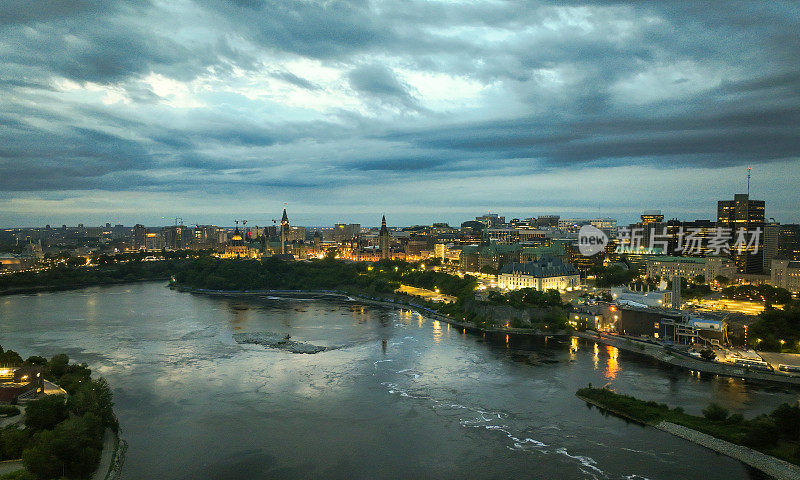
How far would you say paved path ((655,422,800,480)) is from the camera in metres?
8.87

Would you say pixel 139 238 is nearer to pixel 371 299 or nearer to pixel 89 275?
pixel 89 275

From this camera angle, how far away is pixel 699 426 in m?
10.7

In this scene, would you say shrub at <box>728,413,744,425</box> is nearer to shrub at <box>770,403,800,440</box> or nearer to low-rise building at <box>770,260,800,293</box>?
shrub at <box>770,403,800,440</box>

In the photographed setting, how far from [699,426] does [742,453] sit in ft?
3.55

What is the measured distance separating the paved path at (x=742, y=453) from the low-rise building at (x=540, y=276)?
19196 mm

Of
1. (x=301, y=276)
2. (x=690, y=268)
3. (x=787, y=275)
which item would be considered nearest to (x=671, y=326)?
(x=787, y=275)

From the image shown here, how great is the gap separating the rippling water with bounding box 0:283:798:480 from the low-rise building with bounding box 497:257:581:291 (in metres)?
9.85

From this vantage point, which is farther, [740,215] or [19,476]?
[740,215]

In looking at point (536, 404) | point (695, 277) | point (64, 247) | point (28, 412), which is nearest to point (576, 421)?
point (536, 404)

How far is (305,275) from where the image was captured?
38.1 metres

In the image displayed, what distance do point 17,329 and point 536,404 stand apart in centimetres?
2032

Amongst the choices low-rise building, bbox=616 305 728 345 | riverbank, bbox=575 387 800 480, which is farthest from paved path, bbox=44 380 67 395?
low-rise building, bbox=616 305 728 345

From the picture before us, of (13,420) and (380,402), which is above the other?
(13,420)

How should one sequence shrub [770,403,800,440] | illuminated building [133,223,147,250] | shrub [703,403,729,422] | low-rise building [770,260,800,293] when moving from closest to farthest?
shrub [770,403,800,440] < shrub [703,403,729,422] < low-rise building [770,260,800,293] < illuminated building [133,223,147,250]
